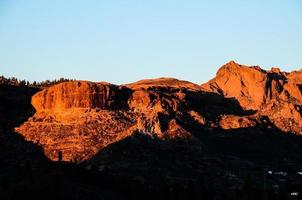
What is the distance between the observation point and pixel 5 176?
197250 mm

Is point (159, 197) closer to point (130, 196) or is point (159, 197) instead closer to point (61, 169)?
point (130, 196)

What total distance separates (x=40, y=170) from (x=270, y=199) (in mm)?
33367

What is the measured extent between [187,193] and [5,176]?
27.5 m

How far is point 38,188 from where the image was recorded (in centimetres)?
17988

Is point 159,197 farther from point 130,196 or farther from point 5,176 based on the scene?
point 5,176

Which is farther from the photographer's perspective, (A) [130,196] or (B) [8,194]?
(A) [130,196]

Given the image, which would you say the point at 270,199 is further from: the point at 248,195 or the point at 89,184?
the point at 89,184

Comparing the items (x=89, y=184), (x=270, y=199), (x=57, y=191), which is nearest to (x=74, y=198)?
(x=57, y=191)

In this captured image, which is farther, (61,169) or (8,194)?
(61,169)

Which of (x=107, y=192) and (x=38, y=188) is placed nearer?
Result: (x=38, y=188)

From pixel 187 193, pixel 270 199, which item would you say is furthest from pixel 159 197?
pixel 270 199

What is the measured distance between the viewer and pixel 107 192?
194 meters

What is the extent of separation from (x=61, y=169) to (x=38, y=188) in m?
19.5

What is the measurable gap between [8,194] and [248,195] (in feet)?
117
